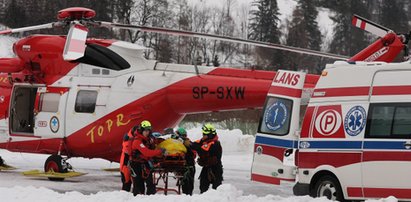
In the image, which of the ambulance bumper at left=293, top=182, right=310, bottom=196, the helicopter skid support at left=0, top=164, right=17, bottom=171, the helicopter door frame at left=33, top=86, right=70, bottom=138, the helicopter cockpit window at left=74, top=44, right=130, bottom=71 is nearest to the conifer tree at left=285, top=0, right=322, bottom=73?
the helicopter skid support at left=0, top=164, right=17, bottom=171

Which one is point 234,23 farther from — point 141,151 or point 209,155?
point 141,151

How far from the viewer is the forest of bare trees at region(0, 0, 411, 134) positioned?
179ft

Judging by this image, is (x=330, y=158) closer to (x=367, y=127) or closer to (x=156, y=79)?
(x=367, y=127)

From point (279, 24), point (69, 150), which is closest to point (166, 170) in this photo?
point (69, 150)

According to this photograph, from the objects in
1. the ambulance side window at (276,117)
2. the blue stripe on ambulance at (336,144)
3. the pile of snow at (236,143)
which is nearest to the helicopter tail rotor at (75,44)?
the ambulance side window at (276,117)

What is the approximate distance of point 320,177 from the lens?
11.7m

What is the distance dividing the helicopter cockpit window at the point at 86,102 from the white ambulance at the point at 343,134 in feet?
17.4

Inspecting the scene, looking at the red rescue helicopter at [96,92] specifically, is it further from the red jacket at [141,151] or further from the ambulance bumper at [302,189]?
the ambulance bumper at [302,189]

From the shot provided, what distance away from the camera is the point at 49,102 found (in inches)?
659

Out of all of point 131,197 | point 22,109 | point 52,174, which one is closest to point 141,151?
point 131,197

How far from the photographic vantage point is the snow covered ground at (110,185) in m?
10.5

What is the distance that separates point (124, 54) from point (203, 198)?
7.24 meters

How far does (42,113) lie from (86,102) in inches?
48.0

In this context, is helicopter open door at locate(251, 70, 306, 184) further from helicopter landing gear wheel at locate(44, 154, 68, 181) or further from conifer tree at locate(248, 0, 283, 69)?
conifer tree at locate(248, 0, 283, 69)
